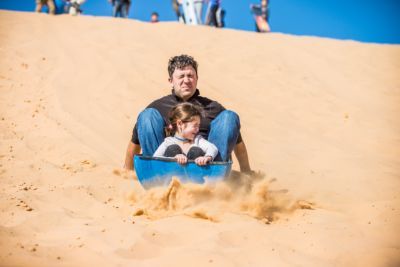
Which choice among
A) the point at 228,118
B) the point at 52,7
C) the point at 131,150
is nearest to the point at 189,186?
the point at 228,118

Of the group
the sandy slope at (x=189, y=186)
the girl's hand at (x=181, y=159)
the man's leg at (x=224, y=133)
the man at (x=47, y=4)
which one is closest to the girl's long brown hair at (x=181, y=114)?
the man's leg at (x=224, y=133)

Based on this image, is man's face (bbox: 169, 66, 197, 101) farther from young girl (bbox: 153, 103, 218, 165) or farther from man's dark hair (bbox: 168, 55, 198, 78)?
young girl (bbox: 153, 103, 218, 165)

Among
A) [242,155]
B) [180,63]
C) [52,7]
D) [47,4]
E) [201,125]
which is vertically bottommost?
[242,155]

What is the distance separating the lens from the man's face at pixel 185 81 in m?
3.50

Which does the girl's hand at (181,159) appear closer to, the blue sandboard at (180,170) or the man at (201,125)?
the blue sandboard at (180,170)

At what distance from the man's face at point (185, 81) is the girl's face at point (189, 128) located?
38 cm

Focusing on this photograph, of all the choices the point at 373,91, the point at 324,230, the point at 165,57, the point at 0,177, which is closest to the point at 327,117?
the point at 373,91

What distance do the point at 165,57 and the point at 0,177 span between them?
17.1 ft

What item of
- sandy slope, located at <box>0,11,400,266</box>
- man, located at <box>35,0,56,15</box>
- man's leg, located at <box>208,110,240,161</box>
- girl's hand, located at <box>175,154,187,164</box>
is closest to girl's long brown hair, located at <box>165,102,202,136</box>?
man's leg, located at <box>208,110,240,161</box>

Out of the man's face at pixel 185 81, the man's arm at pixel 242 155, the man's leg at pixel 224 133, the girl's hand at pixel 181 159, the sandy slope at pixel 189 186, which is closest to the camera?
the sandy slope at pixel 189 186

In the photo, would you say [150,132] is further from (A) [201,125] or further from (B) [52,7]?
(B) [52,7]

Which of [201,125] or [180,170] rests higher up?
[201,125]

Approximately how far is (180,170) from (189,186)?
13 centimetres

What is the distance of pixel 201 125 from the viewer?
3.48m
